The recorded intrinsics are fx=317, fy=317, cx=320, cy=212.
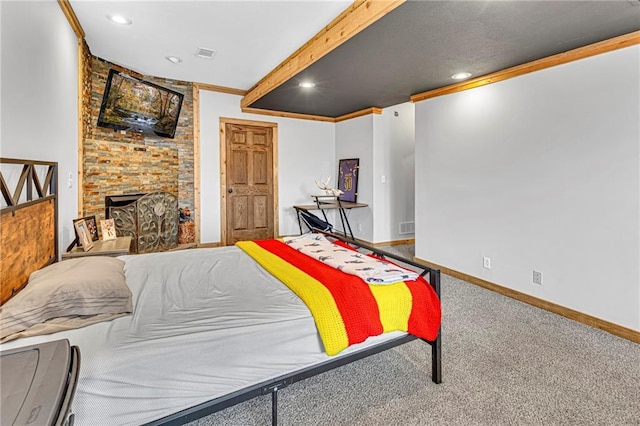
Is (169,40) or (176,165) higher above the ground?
(169,40)

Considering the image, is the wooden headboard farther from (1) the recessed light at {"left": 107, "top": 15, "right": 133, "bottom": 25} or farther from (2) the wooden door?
(2) the wooden door

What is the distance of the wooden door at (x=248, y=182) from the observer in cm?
524

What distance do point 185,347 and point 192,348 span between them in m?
0.03

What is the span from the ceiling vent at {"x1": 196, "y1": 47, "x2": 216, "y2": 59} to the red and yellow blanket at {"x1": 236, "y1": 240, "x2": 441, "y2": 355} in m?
2.71

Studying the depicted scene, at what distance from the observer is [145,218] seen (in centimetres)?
394

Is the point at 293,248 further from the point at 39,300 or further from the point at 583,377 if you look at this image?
the point at 583,377

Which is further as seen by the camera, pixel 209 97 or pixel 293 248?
pixel 209 97

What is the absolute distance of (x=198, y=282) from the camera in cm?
196

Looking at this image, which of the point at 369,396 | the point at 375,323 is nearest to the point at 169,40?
the point at 375,323

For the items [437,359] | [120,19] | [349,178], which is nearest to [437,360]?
[437,359]

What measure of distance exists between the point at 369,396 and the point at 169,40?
144 inches

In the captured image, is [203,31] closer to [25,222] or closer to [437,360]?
[25,222]

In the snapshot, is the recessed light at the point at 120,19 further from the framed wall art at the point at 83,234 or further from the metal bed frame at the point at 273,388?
the metal bed frame at the point at 273,388

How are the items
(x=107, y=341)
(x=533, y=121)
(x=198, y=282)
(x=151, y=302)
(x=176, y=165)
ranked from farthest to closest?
(x=176, y=165)
(x=533, y=121)
(x=198, y=282)
(x=151, y=302)
(x=107, y=341)
